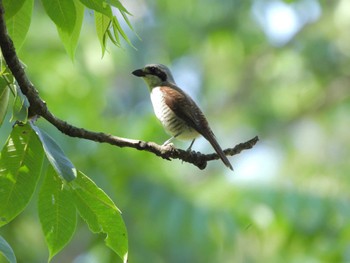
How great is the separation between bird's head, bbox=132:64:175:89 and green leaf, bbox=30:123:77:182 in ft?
9.97

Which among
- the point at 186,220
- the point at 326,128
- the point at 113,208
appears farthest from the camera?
the point at 326,128

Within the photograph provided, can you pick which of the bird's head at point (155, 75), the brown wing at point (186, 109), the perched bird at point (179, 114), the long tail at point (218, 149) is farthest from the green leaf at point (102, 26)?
the bird's head at point (155, 75)

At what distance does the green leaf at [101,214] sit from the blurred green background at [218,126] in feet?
13.7

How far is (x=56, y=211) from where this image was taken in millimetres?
2855

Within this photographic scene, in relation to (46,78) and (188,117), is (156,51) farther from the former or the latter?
(188,117)

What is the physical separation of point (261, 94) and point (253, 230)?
11837mm

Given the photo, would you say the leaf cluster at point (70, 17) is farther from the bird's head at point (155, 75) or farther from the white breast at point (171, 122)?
the bird's head at point (155, 75)

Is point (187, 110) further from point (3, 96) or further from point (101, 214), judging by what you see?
point (3, 96)

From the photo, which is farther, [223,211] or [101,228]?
[223,211]

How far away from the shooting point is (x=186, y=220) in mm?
7906

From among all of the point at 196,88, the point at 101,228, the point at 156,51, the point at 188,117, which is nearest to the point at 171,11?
the point at 156,51

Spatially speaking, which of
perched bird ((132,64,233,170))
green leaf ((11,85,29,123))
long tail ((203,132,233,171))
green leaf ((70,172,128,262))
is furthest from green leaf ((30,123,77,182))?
perched bird ((132,64,233,170))

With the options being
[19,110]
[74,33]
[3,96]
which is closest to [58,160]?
[19,110]

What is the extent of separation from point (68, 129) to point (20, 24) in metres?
0.45
